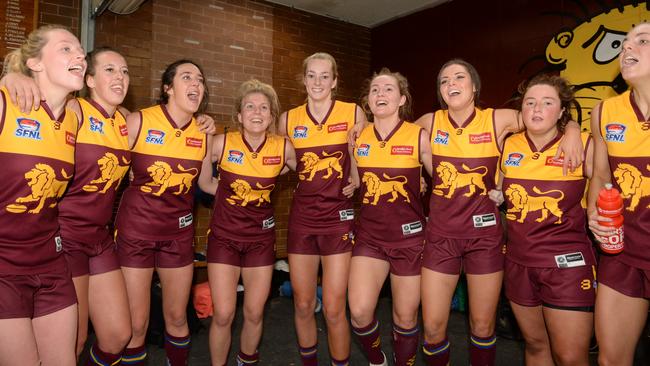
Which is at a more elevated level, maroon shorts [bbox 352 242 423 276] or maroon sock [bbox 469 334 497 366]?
maroon shorts [bbox 352 242 423 276]

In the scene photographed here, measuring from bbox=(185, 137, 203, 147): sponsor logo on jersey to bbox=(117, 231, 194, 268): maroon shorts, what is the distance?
0.56m

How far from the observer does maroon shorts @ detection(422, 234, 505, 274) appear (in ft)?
8.62

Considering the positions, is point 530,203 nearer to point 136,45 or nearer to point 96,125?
point 96,125

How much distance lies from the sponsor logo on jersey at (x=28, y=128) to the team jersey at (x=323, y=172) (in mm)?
1623

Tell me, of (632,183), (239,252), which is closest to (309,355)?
(239,252)

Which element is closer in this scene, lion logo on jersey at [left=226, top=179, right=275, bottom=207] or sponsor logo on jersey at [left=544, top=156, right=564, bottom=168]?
sponsor logo on jersey at [left=544, top=156, right=564, bottom=168]

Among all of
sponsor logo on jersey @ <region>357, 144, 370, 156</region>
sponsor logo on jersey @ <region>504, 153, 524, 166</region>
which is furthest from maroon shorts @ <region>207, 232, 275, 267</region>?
sponsor logo on jersey @ <region>504, 153, 524, 166</region>

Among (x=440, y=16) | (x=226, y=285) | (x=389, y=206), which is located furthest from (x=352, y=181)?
(x=440, y=16)

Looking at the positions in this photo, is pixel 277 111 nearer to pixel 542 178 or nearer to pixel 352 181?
pixel 352 181

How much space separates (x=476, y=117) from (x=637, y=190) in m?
0.95

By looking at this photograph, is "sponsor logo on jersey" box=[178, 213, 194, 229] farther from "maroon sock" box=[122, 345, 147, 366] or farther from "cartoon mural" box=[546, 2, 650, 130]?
"cartoon mural" box=[546, 2, 650, 130]

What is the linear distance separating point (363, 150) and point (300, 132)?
1.63ft

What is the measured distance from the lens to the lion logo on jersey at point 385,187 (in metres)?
2.89

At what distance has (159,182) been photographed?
2.81m
